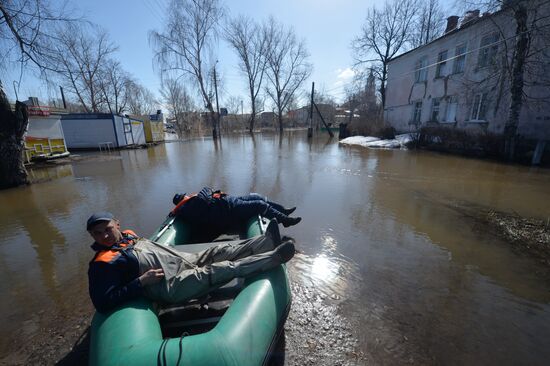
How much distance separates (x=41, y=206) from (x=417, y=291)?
7.85 meters

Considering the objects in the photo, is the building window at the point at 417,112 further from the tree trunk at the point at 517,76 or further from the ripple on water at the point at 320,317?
the ripple on water at the point at 320,317

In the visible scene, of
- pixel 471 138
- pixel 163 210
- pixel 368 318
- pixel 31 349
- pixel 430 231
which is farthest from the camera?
pixel 471 138

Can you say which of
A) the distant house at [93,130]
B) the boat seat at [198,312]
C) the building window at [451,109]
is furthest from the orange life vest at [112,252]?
the building window at [451,109]

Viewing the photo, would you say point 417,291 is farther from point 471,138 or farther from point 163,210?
point 471,138

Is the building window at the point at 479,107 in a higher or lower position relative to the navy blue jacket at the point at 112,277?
higher

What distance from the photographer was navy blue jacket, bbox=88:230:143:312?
1699 mm

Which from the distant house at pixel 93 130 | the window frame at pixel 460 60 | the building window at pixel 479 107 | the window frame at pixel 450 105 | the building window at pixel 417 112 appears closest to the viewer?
the building window at pixel 479 107

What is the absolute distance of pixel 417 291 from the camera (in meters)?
2.74

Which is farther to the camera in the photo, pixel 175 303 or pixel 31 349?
pixel 31 349

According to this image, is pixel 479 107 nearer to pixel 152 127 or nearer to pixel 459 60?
pixel 459 60

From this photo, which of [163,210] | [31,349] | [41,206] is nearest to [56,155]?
[41,206]

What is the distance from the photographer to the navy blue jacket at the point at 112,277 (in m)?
1.70

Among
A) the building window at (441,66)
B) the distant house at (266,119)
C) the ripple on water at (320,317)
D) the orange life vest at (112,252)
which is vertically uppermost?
the building window at (441,66)

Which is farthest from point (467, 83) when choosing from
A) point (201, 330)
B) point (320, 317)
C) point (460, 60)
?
point (201, 330)
